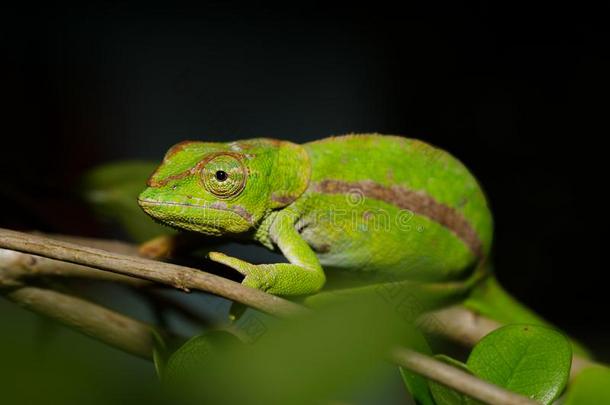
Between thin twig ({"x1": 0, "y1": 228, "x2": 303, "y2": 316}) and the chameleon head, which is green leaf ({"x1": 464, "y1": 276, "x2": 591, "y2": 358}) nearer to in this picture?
the chameleon head

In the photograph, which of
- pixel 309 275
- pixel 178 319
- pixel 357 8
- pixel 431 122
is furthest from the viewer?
pixel 357 8

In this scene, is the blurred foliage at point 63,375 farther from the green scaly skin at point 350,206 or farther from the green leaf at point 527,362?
the green scaly skin at point 350,206

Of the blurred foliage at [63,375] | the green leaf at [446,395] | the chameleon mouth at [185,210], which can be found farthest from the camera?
the chameleon mouth at [185,210]

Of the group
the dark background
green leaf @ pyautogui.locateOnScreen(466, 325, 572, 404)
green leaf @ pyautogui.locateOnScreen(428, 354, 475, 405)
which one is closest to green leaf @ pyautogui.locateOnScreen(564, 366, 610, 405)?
green leaf @ pyautogui.locateOnScreen(466, 325, 572, 404)

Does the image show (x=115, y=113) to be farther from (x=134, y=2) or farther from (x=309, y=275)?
(x=309, y=275)

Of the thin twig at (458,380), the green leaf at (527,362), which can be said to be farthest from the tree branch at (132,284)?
the green leaf at (527,362)

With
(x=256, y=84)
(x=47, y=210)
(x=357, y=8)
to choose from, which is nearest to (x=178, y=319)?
(x=47, y=210)
